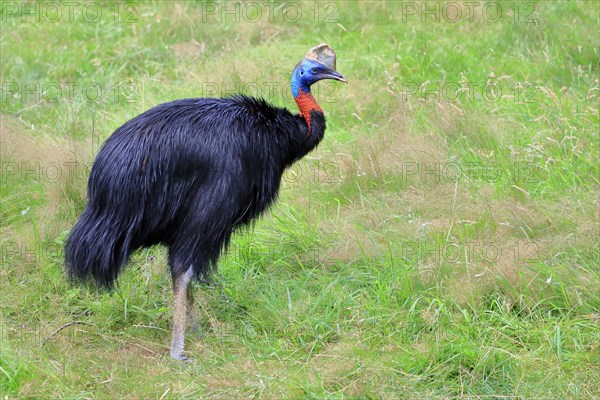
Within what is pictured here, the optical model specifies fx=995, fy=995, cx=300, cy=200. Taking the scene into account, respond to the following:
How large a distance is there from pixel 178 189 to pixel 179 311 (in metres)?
0.63

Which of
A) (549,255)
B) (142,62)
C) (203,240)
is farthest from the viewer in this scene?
(142,62)

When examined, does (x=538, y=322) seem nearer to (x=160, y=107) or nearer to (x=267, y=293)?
(x=267, y=293)

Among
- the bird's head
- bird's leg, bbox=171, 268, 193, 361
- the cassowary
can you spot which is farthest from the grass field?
the bird's head

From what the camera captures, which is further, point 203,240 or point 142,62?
point 142,62

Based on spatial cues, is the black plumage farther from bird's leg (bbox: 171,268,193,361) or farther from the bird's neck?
the bird's neck

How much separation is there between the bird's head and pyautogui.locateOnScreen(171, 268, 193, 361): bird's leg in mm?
1170

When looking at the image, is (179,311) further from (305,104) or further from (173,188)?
(305,104)

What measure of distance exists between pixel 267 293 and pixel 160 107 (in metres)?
1.15

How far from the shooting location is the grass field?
→ 4656 mm

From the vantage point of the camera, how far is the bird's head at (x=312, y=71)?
539 centimetres

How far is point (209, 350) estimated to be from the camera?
16.3 feet

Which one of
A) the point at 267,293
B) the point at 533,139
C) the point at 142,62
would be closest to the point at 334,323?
the point at 267,293

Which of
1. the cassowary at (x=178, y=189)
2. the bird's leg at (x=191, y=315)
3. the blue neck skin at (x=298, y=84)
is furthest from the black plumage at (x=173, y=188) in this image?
the blue neck skin at (x=298, y=84)

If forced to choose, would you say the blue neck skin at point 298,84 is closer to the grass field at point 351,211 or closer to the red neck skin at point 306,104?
the red neck skin at point 306,104
